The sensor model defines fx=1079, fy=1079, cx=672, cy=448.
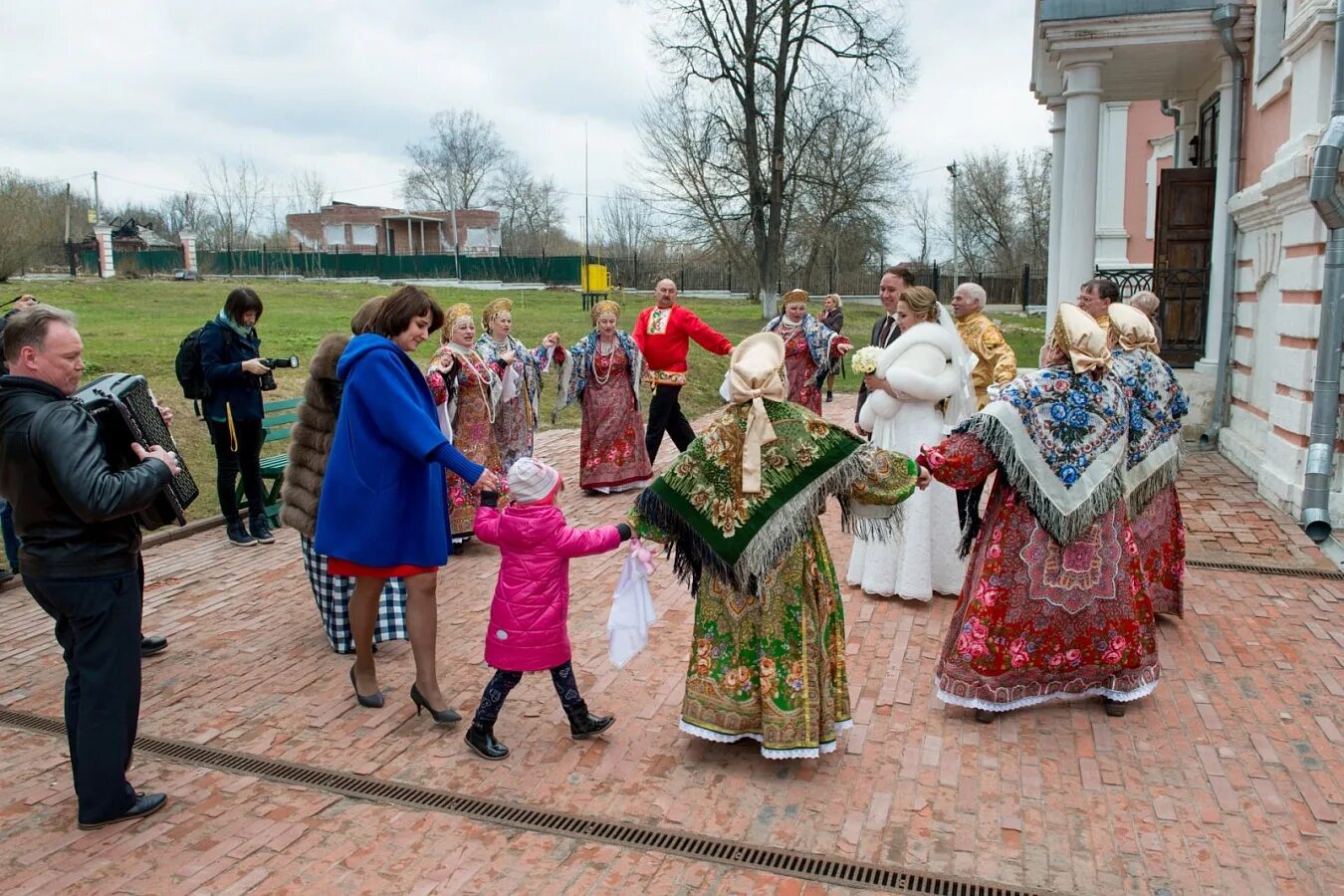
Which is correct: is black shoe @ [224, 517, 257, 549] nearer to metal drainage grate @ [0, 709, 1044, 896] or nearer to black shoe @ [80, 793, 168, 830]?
metal drainage grate @ [0, 709, 1044, 896]

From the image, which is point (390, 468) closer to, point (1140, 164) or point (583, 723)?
point (583, 723)

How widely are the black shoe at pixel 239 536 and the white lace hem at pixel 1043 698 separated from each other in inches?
207

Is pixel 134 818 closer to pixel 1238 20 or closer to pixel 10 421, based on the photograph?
pixel 10 421

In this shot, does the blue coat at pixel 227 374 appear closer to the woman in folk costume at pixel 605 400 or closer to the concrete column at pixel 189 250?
the woman in folk costume at pixel 605 400

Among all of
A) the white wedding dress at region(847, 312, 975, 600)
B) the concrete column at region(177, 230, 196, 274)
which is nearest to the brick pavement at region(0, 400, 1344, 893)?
the white wedding dress at region(847, 312, 975, 600)

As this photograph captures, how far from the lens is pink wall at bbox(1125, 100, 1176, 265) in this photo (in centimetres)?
2214

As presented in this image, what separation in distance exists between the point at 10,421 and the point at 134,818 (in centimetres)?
152

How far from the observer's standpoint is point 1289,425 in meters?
8.69

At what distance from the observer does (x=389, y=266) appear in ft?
143

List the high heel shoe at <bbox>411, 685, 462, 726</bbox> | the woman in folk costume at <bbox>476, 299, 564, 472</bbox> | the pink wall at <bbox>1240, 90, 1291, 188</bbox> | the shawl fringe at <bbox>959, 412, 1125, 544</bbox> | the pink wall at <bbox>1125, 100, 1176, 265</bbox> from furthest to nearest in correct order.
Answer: the pink wall at <bbox>1125, 100, 1176, 265</bbox>
the pink wall at <bbox>1240, 90, 1291, 188</bbox>
the woman in folk costume at <bbox>476, 299, 564, 472</bbox>
the high heel shoe at <bbox>411, 685, 462, 726</bbox>
the shawl fringe at <bbox>959, 412, 1125, 544</bbox>

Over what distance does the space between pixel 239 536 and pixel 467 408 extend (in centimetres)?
193

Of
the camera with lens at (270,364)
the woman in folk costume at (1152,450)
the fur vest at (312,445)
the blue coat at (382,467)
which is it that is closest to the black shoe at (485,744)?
the blue coat at (382,467)

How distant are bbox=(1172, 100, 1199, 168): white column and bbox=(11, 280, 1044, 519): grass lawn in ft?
18.6

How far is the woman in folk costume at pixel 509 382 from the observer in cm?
824
